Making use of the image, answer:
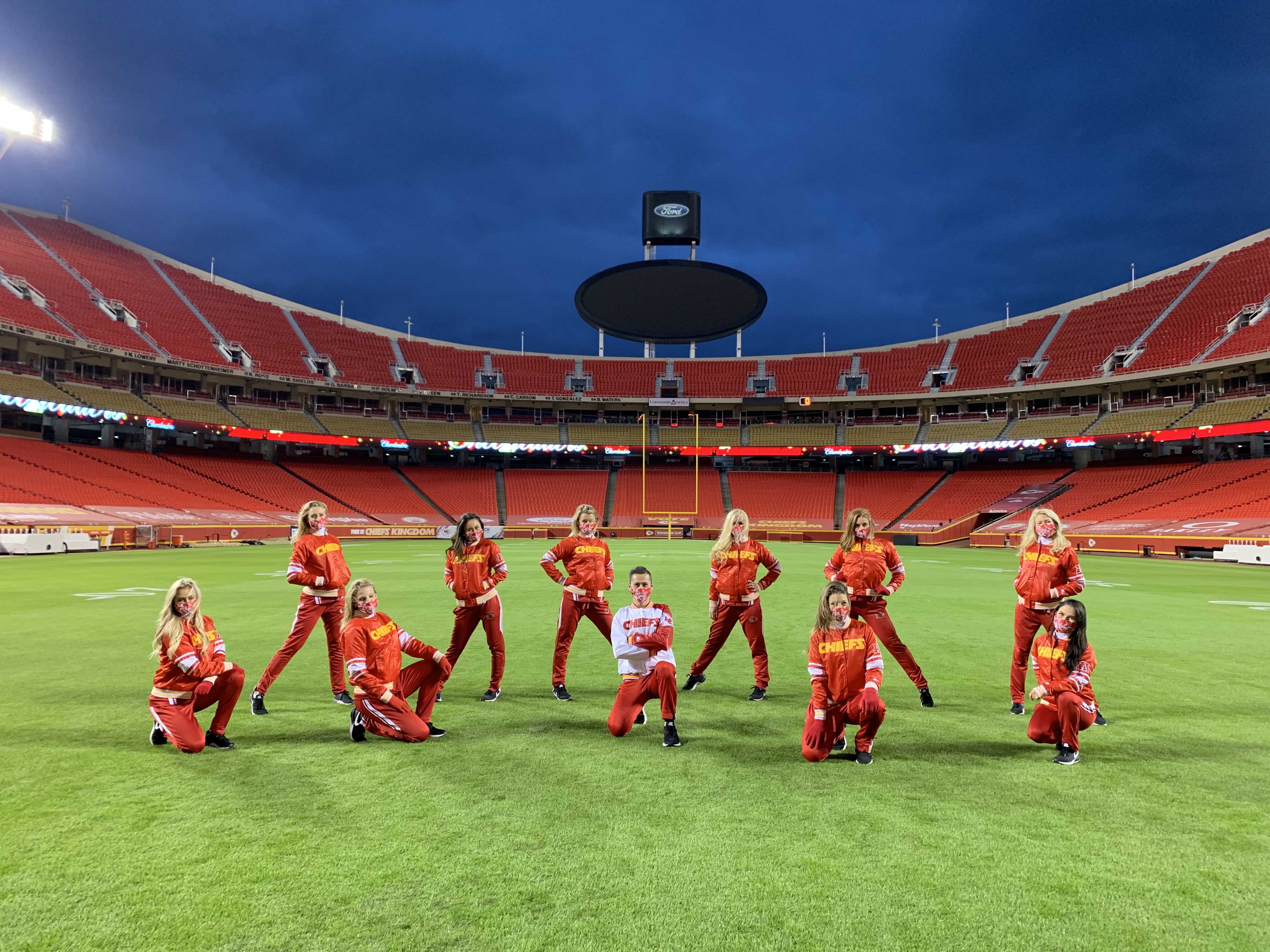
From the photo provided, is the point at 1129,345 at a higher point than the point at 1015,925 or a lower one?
higher

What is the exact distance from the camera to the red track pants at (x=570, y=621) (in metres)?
6.89

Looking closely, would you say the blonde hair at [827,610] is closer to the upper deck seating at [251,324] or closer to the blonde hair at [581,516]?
the blonde hair at [581,516]

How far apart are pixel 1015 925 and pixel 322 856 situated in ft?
11.3

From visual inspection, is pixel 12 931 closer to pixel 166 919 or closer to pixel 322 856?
pixel 166 919

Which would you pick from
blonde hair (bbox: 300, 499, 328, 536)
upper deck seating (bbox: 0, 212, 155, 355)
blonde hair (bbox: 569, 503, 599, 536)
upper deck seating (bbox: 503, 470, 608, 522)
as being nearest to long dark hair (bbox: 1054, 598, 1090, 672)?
blonde hair (bbox: 569, 503, 599, 536)

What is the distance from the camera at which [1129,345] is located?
50.7m

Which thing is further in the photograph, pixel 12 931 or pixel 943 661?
pixel 943 661

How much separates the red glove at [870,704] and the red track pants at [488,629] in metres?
3.56

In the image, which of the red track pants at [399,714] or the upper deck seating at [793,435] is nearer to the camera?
the red track pants at [399,714]

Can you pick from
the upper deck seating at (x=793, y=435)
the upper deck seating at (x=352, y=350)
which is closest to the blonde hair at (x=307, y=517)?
the upper deck seating at (x=352, y=350)

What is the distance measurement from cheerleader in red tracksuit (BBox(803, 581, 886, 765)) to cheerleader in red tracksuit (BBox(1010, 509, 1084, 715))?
7.31 feet

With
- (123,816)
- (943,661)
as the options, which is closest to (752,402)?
(943,661)

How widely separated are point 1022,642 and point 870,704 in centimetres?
277

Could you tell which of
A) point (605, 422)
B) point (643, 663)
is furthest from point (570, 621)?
→ point (605, 422)
